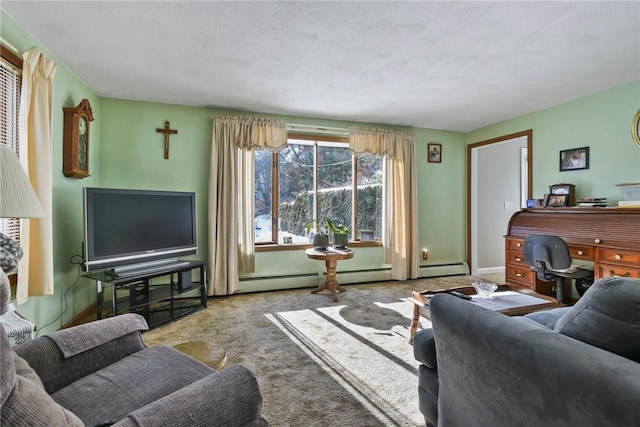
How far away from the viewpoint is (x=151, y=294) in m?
3.22

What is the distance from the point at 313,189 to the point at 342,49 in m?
2.30

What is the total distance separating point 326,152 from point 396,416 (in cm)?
360

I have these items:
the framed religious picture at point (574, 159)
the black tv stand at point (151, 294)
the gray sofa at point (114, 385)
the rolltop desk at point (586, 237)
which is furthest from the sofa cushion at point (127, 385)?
the framed religious picture at point (574, 159)

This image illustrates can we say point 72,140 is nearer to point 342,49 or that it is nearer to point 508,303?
point 342,49

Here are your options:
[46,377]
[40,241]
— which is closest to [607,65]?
[46,377]

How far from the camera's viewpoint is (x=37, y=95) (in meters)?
2.26

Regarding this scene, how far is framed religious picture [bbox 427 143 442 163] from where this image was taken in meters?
5.11

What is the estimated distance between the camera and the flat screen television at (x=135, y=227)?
111 inches

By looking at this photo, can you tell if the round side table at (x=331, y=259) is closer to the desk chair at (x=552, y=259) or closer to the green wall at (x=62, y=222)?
the desk chair at (x=552, y=259)

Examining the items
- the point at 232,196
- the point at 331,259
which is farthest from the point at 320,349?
the point at 232,196

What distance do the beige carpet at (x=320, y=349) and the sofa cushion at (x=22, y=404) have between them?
1126mm

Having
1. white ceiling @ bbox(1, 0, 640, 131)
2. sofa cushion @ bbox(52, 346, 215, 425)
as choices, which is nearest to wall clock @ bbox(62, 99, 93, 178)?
white ceiling @ bbox(1, 0, 640, 131)

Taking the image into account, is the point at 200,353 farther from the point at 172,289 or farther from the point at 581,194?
the point at 581,194

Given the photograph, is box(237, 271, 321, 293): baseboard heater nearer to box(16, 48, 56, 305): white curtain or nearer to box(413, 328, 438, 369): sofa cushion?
box(16, 48, 56, 305): white curtain
